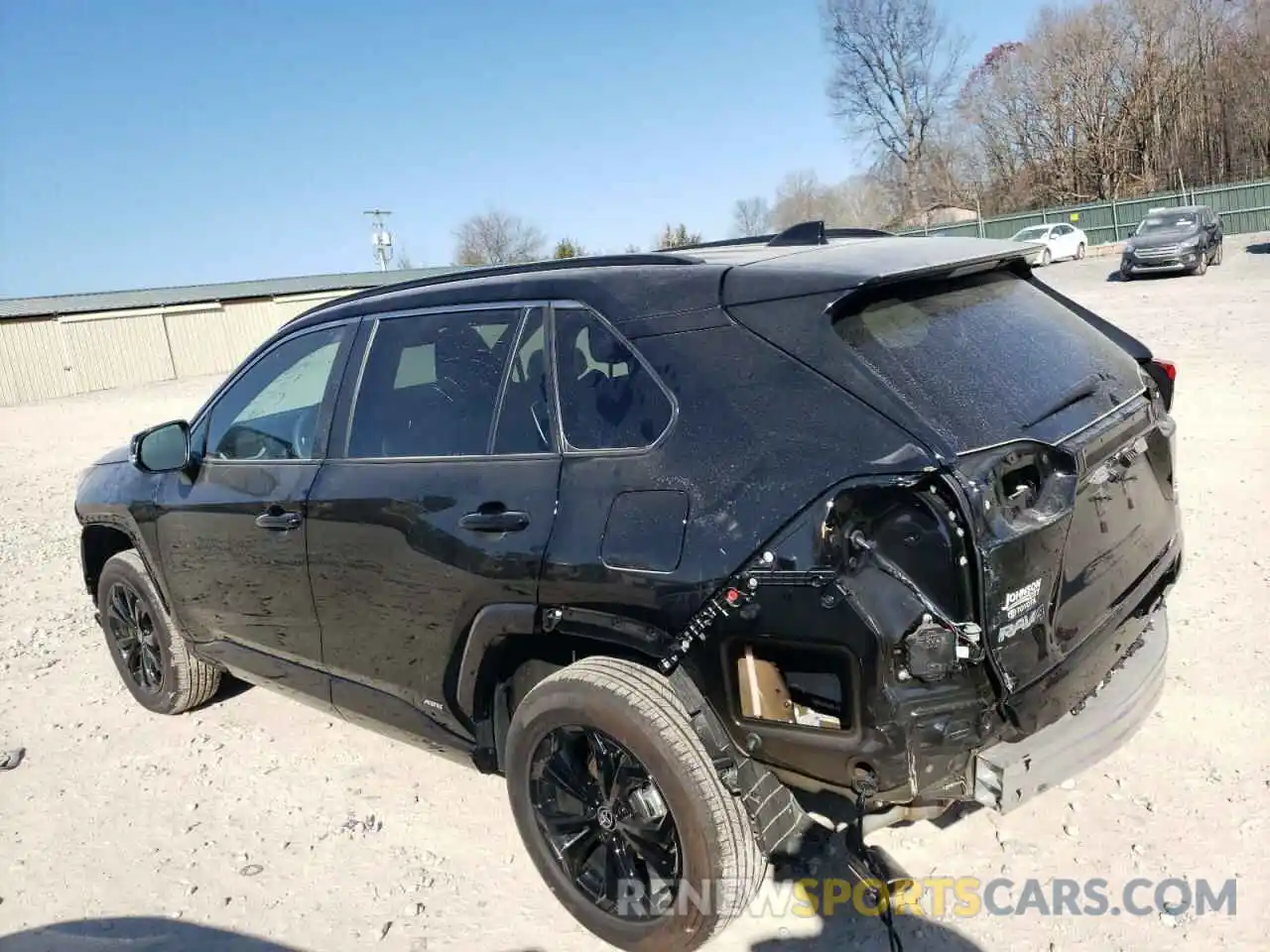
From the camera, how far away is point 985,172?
58.1 meters

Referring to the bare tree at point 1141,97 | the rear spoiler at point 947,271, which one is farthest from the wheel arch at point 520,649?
the bare tree at point 1141,97

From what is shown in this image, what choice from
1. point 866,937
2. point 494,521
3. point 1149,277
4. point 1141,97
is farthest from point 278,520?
point 1141,97

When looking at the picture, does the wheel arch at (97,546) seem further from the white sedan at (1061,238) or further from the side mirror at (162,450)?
the white sedan at (1061,238)

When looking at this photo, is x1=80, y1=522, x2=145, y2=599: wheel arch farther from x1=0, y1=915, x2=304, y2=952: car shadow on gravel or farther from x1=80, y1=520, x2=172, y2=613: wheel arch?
x1=0, y1=915, x2=304, y2=952: car shadow on gravel

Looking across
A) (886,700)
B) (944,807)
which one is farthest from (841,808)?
(886,700)

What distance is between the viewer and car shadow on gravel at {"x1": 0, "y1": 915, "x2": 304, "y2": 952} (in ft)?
9.48

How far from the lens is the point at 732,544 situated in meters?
2.27

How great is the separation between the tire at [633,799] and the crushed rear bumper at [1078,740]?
64 cm

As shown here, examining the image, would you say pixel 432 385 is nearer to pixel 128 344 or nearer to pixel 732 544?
pixel 732 544

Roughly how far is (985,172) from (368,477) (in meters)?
62.4

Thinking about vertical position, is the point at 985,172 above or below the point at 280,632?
above

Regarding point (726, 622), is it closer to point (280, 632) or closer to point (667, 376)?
point (667, 376)

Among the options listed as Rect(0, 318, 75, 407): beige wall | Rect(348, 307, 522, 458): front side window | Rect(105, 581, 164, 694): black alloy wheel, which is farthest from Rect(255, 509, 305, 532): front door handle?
Rect(0, 318, 75, 407): beige wall

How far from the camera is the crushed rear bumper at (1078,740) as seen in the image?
224 cm
